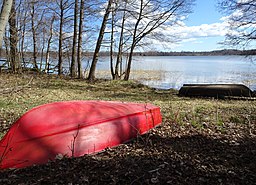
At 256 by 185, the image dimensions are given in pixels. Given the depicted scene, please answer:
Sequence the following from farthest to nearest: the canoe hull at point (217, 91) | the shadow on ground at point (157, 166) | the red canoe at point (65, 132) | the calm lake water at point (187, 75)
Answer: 1. the calm lake water at point (187, 75)
2. the canoe hull at point (217, 91)
3. the red canoe at point (65, 132)
4. the shadow on ground at point (157, 166)

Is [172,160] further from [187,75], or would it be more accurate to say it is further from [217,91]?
[187,75]

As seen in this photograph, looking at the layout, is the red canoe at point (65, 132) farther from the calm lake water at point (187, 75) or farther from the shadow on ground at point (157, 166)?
the calm lake water at point (187, 75)

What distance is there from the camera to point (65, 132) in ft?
9.86

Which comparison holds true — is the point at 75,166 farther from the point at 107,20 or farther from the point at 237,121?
the point at 107,20

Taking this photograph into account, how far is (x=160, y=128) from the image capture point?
4168 mm

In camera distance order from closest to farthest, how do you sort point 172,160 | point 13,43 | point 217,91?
point 172,160, point 217,91, point 13,43

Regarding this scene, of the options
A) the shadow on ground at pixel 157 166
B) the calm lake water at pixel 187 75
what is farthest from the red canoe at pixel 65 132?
the calm lake water at pixel 187 75

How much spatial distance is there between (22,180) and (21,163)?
0.49 metres

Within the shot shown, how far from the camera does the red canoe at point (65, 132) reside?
2766 millimetres

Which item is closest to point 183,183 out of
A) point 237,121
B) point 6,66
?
point 237,121

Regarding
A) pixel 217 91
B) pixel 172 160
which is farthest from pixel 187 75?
pixel 172 160

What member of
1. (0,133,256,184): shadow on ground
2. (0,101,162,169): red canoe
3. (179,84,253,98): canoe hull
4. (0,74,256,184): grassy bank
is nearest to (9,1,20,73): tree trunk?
(179,84,253,98): canoe hull

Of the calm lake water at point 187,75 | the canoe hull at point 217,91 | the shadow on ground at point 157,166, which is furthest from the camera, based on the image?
the calm lake water at point 187,75

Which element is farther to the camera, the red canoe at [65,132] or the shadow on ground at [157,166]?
the red canoe at [65,132]
